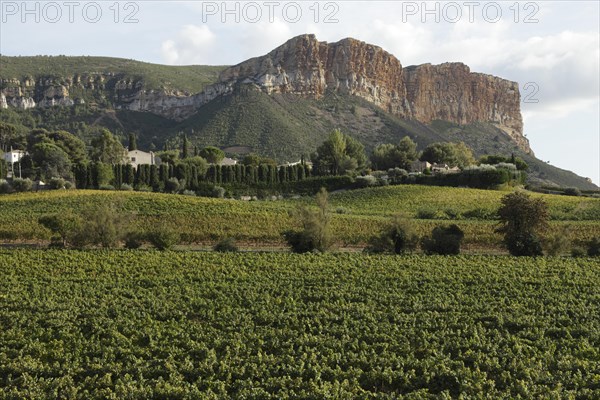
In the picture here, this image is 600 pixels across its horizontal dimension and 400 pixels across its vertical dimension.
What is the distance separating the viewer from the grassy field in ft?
149

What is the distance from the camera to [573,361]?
17031mm

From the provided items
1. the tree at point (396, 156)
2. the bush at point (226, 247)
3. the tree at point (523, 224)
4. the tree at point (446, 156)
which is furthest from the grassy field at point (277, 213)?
the tree at point (446, 156)

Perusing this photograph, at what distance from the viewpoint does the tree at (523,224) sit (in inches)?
1563

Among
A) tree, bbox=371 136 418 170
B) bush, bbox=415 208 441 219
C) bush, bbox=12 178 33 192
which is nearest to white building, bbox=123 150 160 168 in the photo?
bush, bbox=12 178 33 192

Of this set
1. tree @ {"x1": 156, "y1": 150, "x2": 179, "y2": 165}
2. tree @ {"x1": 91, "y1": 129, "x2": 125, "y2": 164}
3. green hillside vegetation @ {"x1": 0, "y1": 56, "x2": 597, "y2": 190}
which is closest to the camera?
tree @ {"x1": 91, "y1": 129, "x2": 125, "y2": 164}

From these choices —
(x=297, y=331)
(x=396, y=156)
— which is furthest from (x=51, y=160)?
(x=297, y=331)

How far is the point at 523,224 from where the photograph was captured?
40.7m

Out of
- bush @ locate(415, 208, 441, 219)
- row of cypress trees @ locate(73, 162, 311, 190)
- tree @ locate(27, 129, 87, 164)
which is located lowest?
bush @ locate(415, 208, 441, 219)

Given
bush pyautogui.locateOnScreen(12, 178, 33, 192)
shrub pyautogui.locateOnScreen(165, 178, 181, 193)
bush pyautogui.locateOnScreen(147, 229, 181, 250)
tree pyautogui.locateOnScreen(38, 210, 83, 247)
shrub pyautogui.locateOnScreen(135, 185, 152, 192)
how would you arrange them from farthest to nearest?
shrub pyautogui.locateOnScreen(165, 178, 181, 193) → shrub pyautogui.locateOnScreen(135, 185, 152, 192) → bush pyautogui.locateOnScreen(12, 178, 33, 192) → tree pyautogui.locateOnScreen(38, 210, 83, 247) → bush pyautogui.locateOnScreen(147, 229, 181, 250)

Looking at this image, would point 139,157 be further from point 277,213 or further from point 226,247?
point 226,247

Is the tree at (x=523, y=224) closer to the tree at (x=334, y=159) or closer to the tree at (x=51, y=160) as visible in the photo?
the tree at (x=334, y=159)

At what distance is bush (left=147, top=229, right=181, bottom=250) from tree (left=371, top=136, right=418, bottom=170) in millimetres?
68527

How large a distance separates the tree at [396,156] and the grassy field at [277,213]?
31.5 m

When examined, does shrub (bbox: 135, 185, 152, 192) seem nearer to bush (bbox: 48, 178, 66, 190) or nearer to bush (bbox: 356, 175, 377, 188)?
bush (bbox: 48, 178, 66, 190)
